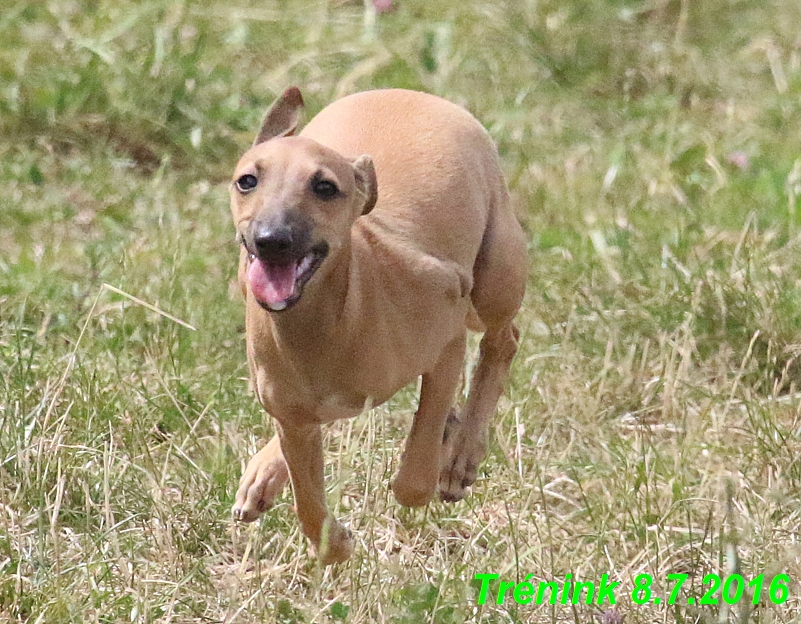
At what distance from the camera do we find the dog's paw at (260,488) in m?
3.87

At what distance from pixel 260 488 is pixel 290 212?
1.16 meters

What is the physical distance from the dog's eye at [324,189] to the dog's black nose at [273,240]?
167mm

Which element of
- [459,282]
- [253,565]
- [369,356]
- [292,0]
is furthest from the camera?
[292,0]

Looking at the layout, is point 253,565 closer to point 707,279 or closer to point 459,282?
point 459,282

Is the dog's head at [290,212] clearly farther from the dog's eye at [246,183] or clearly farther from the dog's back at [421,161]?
the dog's back at [421,161]

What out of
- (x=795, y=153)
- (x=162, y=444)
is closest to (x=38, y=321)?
(x=162, y=444)

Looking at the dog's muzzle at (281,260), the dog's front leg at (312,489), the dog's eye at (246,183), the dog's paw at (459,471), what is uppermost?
the dog's eye at (246,183)

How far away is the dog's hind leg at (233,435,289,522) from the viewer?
152 inches

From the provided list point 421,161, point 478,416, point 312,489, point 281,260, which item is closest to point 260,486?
point 312,489

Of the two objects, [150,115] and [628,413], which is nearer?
[628,413]

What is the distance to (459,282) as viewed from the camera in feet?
12.1

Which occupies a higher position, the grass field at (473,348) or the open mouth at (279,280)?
the open mouth at (279,280)

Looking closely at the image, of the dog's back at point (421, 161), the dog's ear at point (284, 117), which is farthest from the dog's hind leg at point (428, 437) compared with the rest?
the dog's ear at point (284, 117)

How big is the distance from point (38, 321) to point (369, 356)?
Answer: 2.11m
